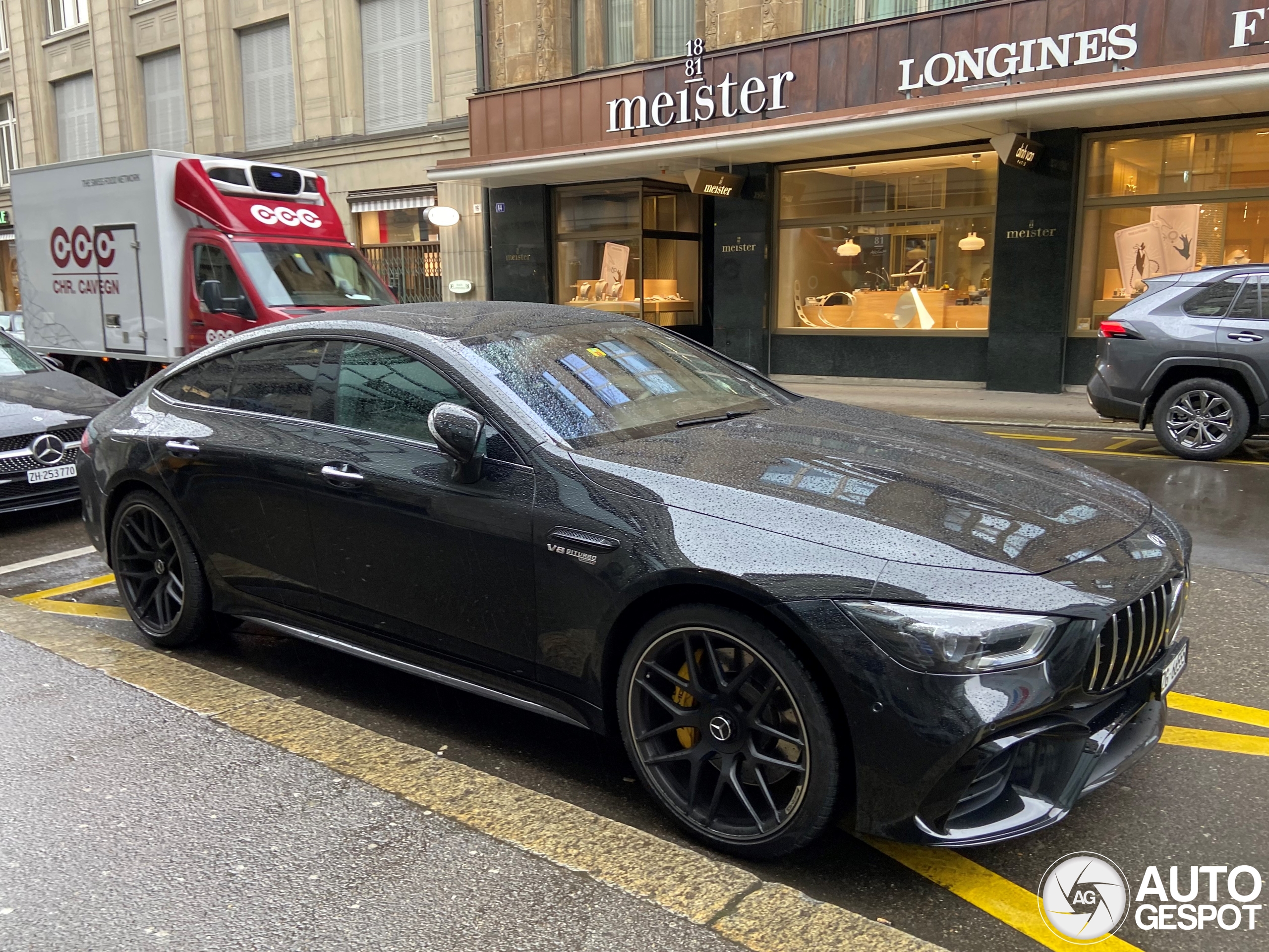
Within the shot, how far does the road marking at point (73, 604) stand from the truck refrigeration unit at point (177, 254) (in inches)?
216

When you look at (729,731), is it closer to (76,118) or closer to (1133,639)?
(1133,639)

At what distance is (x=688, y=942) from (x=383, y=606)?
5.90 feet

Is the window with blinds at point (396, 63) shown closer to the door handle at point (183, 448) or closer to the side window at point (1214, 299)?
the side window at point (1214, 299)

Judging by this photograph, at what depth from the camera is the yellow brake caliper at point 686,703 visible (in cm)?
295

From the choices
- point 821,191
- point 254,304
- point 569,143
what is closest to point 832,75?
point 821,191

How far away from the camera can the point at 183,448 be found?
441 cm

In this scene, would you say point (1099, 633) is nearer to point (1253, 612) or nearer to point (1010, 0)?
point (1253, 612)

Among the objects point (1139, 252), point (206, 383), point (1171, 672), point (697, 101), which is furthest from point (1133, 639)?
point (697, 101)

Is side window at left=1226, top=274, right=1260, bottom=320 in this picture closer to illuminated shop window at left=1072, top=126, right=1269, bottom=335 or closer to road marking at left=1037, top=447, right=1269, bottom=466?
road marking at left=1037, top=447, right=1269, bottom=466

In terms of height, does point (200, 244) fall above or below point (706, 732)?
above

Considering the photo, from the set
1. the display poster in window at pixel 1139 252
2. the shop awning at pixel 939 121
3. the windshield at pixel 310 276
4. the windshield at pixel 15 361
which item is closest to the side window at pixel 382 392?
the windshield at pixel 15 361

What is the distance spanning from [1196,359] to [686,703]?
7.84m

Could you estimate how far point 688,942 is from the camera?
2455 mm

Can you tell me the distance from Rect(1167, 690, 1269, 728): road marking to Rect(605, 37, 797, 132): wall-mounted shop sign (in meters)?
12.5
